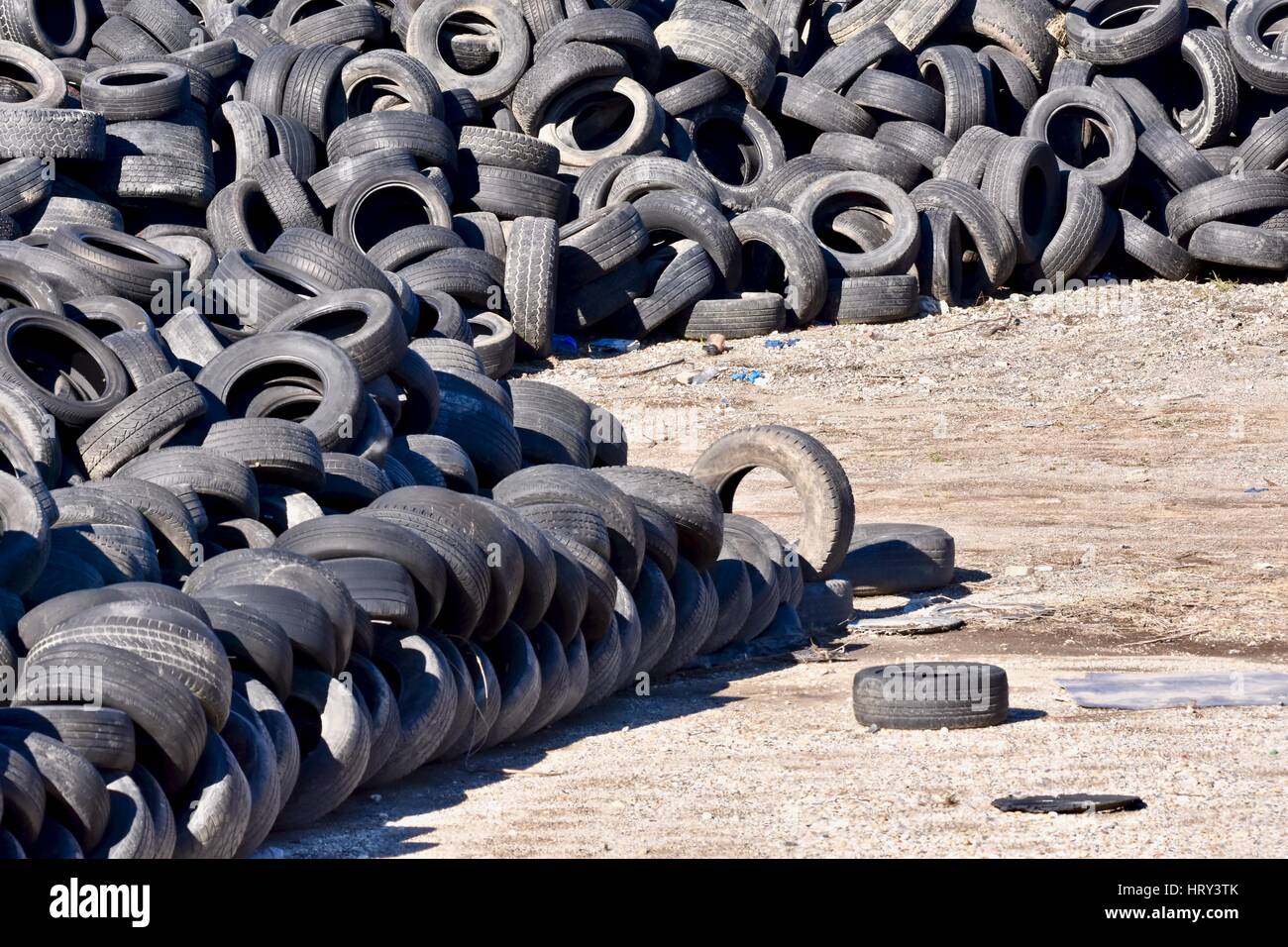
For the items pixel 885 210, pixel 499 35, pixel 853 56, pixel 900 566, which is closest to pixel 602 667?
pixel 900 566

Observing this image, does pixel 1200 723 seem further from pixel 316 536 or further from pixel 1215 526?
pixel 1215 526

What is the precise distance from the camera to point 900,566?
1046cm

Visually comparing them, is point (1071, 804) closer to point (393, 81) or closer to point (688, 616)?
point (688, 616)

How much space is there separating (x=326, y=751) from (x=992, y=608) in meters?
4.90

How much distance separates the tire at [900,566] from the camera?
1044cm

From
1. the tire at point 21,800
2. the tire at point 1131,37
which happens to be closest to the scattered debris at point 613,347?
the tire at point 1131,37

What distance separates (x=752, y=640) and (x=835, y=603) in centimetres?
76

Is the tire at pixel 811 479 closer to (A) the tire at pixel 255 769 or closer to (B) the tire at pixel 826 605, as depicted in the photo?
(B) the tire at pixel 826 605

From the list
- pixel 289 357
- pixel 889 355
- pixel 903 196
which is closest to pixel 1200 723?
pixel 289 357

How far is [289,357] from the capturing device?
358 inches

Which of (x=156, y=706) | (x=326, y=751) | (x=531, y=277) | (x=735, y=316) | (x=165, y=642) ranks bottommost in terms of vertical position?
(x=326, y=751)

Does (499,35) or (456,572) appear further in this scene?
(499,35)

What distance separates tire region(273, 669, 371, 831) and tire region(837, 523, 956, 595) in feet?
15.9

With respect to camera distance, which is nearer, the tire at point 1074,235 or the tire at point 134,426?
the tire at point 134,426
